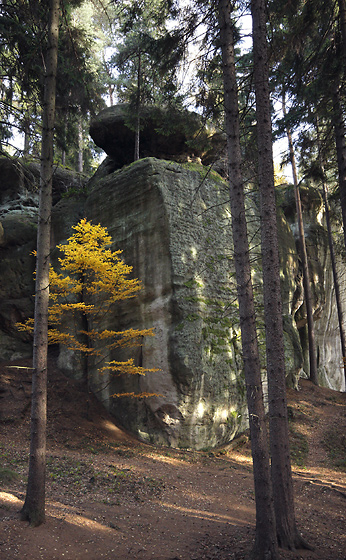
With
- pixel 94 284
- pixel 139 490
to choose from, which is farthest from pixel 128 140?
pixel 139 490

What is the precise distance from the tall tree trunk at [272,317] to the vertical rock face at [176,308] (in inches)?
214

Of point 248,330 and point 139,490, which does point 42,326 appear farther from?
point 139,490

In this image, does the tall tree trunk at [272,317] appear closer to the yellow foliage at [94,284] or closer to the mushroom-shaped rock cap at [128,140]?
the yellow foliage at [94,284]

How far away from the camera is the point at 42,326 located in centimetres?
638

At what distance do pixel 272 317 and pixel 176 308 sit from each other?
6.34 metres

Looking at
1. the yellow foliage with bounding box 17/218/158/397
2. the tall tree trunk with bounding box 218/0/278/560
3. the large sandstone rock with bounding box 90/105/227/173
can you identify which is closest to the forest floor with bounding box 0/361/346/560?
the tall tree trunk with bounding box 218/0/278/560

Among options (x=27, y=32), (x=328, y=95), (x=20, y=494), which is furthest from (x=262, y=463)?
(x=27, y=32)

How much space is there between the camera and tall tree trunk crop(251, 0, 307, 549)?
6066 mm

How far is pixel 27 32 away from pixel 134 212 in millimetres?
6398

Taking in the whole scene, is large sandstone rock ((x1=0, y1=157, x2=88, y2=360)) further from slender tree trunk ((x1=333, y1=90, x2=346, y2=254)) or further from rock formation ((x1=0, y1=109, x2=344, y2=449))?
slender tree trunk ((x1=333, y1=90, x2=346, y2=254))

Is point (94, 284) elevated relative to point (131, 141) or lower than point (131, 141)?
lower

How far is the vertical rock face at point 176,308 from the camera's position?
1223 cm

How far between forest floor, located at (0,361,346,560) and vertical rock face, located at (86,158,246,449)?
91 centimetres

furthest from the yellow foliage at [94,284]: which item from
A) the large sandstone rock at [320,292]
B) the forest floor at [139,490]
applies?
the large sandstone rock at [320,292]
